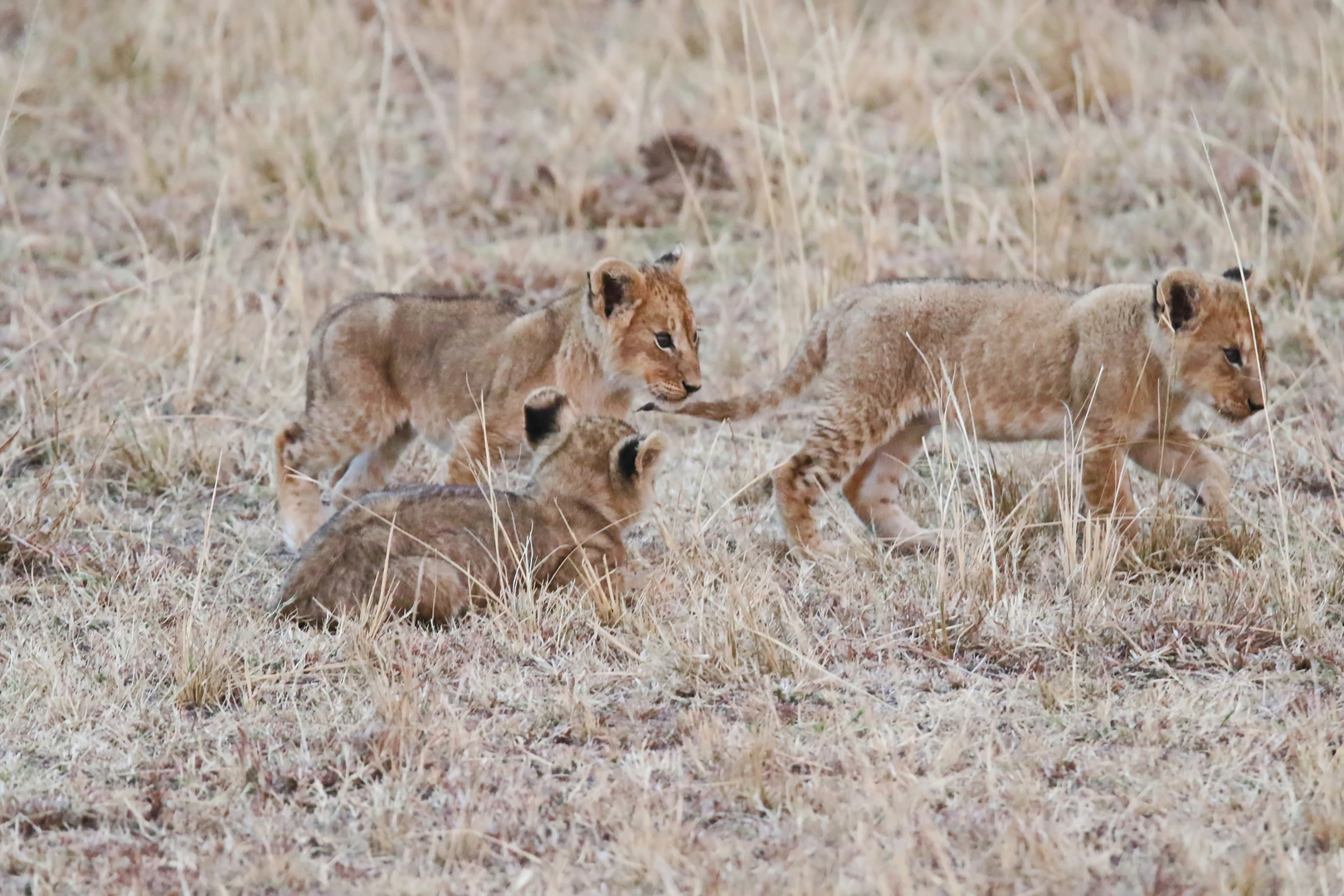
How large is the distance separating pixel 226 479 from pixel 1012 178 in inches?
229

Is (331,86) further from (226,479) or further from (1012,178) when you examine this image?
(226,479)

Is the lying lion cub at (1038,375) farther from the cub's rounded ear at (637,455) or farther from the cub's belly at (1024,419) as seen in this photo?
the cub's rounded ear at (637,455)

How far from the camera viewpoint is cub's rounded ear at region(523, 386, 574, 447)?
6.20 meters

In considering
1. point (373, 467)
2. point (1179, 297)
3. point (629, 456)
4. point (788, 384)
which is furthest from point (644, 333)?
point (1179, 297)

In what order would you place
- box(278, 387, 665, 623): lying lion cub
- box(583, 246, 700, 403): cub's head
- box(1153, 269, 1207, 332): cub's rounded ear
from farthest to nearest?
1. box(583, 246, 700, 403): cub's head
2. box(1153, 269, 1207, 332): cub's rounded ear
3. box(278, 387, 665, 623): lying lion cub

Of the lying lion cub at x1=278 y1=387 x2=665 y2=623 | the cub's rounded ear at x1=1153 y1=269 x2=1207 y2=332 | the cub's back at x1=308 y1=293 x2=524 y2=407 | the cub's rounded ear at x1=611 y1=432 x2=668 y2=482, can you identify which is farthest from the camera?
the cub's back at x1=308 y1=293 x2=524 y2=407

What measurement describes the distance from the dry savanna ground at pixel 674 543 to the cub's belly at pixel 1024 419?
0.19m

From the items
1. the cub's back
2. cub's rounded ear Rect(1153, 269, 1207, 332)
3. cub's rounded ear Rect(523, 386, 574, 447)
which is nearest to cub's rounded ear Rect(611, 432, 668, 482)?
cub's rounded ear Rect(523, 386, 574, 447)

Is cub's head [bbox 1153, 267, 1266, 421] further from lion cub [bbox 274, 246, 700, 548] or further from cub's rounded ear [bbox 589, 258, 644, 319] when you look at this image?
cub's rounded ear [bbox 589, 258, 644, 319]

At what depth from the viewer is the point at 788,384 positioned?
702 centimetres

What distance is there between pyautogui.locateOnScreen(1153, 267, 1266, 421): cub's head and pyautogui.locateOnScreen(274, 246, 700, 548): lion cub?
178 centimetres

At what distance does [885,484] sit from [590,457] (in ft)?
4.99

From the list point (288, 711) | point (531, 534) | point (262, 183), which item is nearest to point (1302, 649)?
point (531, 534)

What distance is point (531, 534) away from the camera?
5930mm
